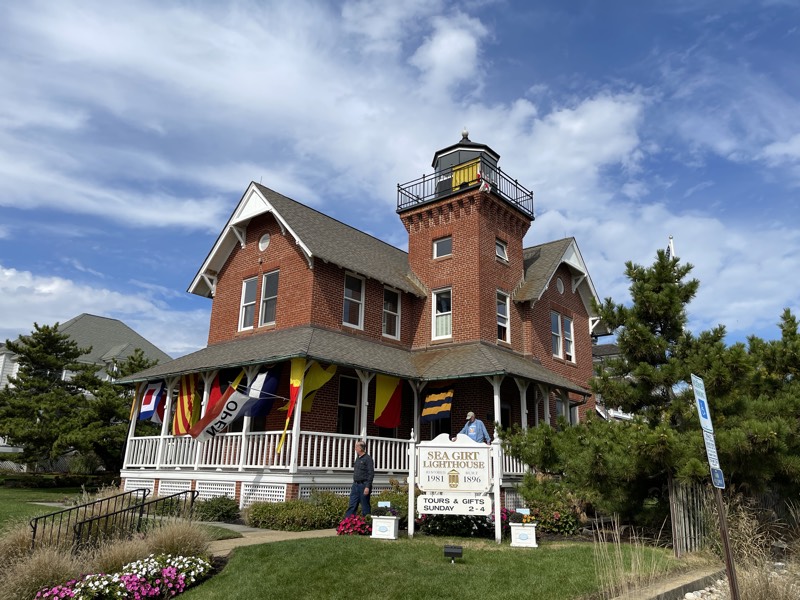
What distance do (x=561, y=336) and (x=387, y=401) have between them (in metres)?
10.0

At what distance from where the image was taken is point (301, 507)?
44.0 ft

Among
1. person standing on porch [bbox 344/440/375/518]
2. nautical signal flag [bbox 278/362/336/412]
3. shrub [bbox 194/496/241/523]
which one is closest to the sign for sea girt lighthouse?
person standing on porch [bbox 344/440/375/518]

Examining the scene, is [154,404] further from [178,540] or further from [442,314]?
[178,540]

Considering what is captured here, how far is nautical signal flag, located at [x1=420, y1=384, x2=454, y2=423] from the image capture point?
1812cm

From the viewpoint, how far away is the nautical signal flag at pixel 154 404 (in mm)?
19531

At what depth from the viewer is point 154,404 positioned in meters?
19.5

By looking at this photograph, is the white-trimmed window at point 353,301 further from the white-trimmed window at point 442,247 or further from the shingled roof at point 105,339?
the shingled roof at point 105,339

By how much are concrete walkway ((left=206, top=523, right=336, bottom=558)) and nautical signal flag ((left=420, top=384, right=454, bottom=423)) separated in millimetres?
5875

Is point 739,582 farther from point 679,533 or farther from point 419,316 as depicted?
point 419,316

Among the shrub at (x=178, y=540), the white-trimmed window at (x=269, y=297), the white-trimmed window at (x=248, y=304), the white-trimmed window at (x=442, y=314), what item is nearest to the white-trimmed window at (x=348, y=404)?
the white-trimmed window at (x=269, y=297)

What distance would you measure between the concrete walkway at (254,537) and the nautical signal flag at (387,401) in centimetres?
509

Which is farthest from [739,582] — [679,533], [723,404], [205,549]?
[205,549]

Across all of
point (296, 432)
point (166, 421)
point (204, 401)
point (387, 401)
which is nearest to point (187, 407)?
point (204, 401)

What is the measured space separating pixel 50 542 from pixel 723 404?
11.5 m
